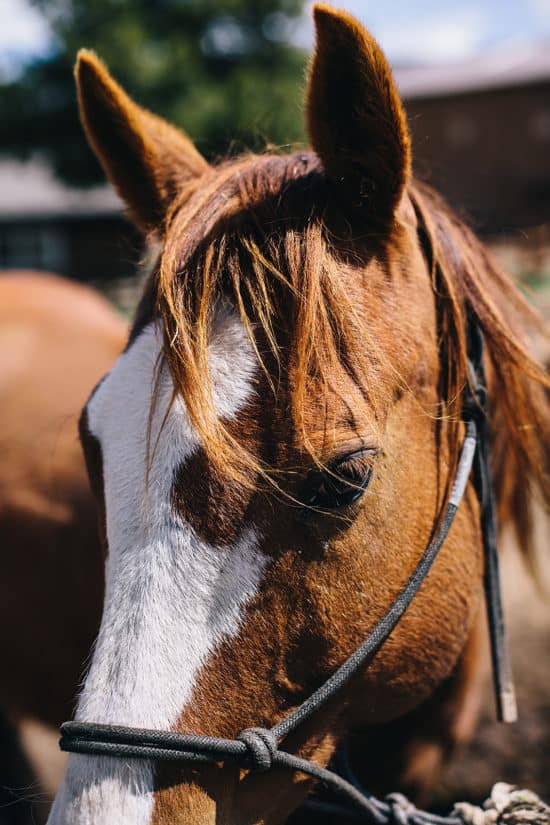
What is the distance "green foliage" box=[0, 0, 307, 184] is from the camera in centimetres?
1983

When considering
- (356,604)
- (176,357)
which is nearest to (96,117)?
(176,357)

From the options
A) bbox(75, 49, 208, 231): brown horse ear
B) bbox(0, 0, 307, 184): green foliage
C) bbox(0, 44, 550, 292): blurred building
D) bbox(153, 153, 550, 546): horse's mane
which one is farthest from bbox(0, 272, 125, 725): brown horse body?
bbox(0, 44, 550, 292): blurred building

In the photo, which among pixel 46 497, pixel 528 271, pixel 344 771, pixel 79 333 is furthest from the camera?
pixel 528 271

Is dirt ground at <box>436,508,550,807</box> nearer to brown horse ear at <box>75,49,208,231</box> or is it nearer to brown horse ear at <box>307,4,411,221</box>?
brown horse ear at <box>307,4,411,221</box>

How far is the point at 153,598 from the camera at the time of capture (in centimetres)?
112

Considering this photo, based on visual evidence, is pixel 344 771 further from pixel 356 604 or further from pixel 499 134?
pixel 499 134

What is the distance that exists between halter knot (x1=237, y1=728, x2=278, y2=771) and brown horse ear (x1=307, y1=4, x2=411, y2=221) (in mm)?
1008

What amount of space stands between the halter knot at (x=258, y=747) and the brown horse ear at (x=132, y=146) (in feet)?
3.79

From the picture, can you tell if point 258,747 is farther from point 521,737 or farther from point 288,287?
point 521,737

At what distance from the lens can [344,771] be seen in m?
1.58

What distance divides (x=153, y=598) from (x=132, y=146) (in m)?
1.09

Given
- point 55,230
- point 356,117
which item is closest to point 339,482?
point 356,117

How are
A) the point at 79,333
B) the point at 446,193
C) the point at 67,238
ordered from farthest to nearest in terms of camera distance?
1. the point at 67,238
2. the point at 79,333
3. the point at 446,193

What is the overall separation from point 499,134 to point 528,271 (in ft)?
61.0
